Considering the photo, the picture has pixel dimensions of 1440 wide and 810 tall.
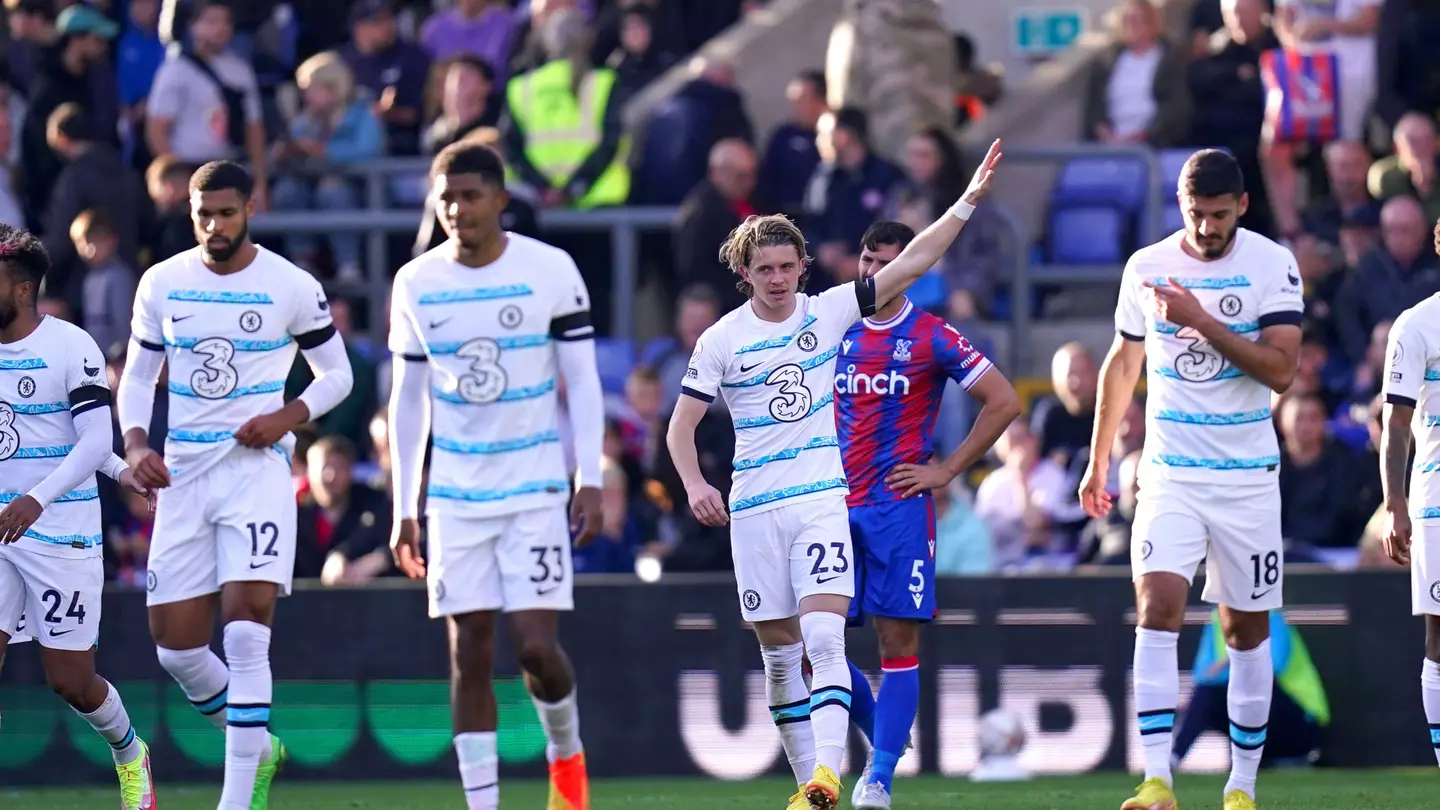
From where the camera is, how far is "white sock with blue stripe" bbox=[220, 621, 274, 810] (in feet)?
31.7

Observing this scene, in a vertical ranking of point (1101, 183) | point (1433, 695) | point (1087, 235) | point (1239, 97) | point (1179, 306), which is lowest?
point (1433, 695)

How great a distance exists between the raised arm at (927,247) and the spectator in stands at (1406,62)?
8448mm

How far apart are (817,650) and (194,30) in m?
9.89

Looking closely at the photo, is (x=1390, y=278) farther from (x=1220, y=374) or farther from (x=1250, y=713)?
(x=1250, y=713)

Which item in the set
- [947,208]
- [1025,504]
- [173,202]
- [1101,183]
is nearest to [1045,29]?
[1101,183]

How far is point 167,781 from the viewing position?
45.9 ft

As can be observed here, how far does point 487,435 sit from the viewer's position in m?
8.95

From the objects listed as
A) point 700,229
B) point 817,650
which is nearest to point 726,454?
point 700,229

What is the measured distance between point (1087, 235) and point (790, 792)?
6058 mm

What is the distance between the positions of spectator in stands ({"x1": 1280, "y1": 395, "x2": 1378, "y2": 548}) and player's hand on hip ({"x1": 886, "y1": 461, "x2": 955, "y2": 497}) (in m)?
4.53

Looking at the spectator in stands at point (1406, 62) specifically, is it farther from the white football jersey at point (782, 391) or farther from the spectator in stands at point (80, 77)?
the spectator in stands at point (80, 77)

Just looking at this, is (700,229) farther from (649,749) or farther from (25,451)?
(25,451)

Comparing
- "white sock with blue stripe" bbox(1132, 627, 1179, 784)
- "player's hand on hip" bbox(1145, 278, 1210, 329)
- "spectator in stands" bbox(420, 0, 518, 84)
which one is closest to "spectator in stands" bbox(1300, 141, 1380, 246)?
"spectator in stands" bbox(420, 0, 518, 84)

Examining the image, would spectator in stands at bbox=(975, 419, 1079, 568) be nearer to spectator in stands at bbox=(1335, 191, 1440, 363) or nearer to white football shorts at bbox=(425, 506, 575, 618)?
spectator in stands at bbox=(1335, 191, 1440, 363)
